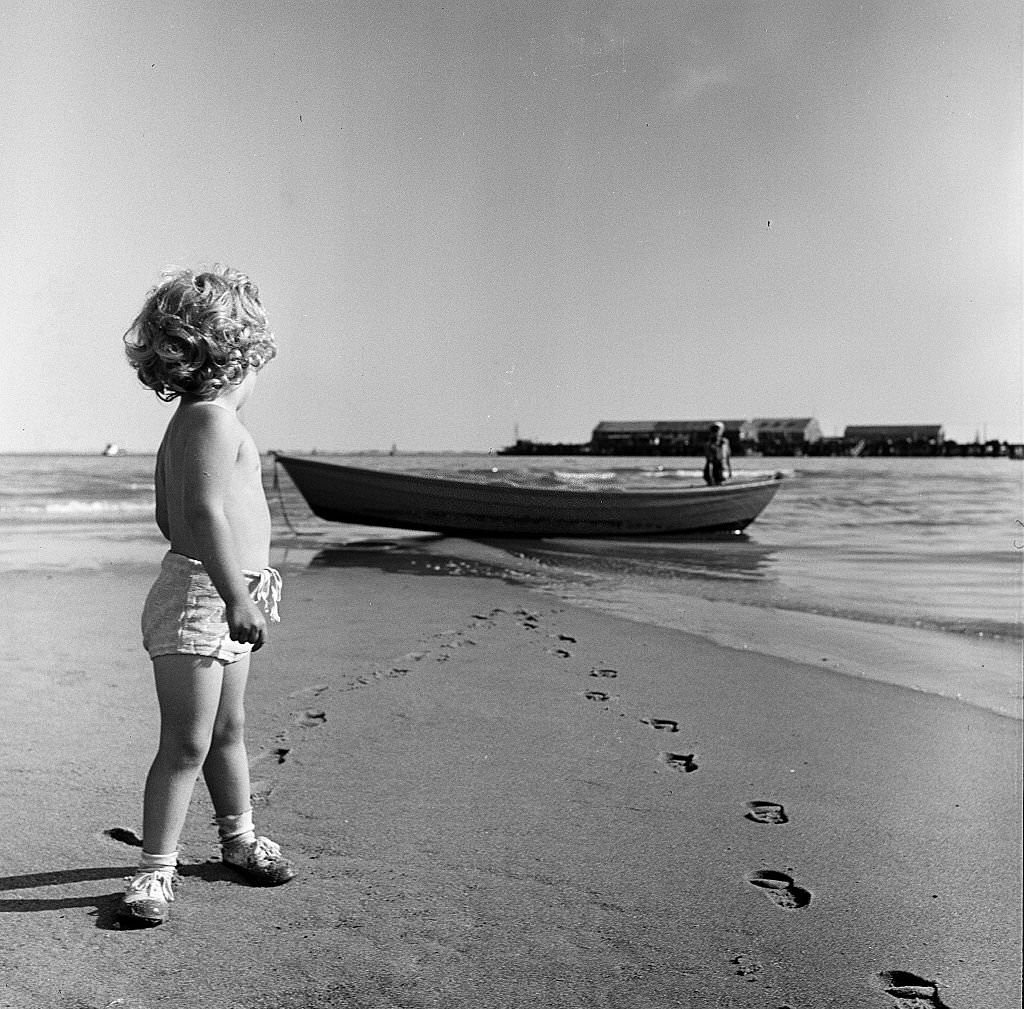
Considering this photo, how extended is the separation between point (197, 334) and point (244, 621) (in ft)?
1.64

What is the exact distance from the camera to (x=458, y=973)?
1.68m

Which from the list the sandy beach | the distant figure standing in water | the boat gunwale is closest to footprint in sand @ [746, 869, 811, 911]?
the sandy beach

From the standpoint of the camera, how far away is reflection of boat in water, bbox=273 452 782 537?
480 inches

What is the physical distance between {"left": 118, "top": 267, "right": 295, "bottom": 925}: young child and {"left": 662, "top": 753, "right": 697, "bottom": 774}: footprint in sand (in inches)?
54.1

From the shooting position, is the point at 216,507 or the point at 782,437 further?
the point at 782,437

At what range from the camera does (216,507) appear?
1.68 meters

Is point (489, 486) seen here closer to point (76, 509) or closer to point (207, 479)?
point (76, 509)

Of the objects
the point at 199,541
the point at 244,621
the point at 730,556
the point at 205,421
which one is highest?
the point at 205,421

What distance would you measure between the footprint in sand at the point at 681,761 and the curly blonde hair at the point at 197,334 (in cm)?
188

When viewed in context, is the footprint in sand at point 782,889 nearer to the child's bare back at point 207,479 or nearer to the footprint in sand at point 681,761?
the footprint in sand at point 681,761

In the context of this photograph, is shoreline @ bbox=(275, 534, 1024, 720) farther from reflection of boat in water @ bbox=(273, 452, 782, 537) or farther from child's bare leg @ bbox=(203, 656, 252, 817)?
reflection of boat in water @ bbox=(273, 452, 782, 537)

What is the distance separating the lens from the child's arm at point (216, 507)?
1671 millimetres

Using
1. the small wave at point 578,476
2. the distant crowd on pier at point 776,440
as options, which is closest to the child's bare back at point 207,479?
the small wave at point 578,476

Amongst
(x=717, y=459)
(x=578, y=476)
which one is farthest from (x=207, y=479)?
(x=578, y=476)
